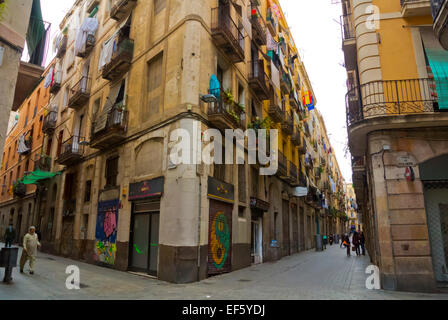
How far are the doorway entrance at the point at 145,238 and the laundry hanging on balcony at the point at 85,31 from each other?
539 inches

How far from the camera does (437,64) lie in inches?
369

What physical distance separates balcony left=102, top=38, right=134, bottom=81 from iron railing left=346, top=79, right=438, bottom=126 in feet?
37.0

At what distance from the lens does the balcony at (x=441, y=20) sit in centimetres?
729

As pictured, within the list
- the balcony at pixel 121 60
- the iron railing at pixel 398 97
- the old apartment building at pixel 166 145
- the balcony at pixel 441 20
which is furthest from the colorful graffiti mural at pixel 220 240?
the balcony at pixel 121 60

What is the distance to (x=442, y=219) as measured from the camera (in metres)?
9.01

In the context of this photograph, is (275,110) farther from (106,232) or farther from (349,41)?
(106,232)

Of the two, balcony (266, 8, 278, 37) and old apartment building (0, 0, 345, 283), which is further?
balcony (266, 8, 278, 37)

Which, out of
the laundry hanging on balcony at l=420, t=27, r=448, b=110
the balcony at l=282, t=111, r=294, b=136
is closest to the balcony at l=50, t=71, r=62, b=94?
the balcony at l=282, t=111, r=294, b=136

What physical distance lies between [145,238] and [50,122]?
1642 cm

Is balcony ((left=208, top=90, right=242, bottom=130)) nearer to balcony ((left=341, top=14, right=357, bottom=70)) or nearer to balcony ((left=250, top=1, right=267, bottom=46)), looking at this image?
balcony ((left=341, top=14, right=357, bottom=70))

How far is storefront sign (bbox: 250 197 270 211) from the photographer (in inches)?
607

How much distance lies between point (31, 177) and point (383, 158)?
2206 centimetres

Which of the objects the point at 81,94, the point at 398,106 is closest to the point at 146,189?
the point at 398,106
